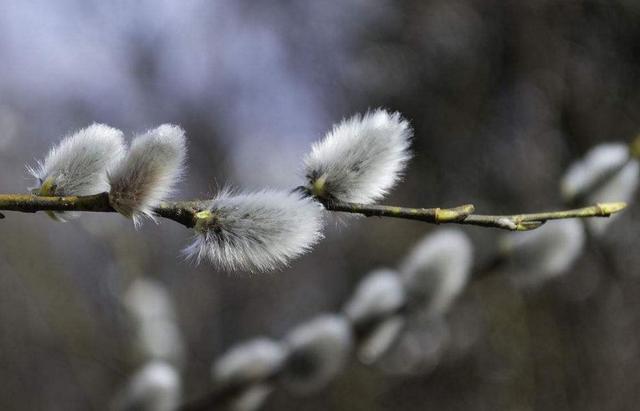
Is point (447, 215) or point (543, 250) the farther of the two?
point (543, 250)

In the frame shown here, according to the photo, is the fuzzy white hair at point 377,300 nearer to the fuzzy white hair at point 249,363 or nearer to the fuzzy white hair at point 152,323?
the fuzzy white hair at point 249,363

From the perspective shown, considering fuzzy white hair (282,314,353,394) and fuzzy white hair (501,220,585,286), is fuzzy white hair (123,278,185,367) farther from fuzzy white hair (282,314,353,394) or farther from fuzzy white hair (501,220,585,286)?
fuzzy white hair (501,220,585,286)

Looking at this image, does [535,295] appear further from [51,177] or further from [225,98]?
[225,98]

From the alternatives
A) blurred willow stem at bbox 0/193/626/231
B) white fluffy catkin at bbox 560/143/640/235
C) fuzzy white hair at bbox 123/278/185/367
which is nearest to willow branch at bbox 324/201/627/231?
blurred willow stem at bbox 0/193/626/231

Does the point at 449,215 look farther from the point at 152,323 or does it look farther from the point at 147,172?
the point at 152,323

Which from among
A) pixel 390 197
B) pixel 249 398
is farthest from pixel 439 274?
pixel 390 197

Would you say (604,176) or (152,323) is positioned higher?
(152,323)
